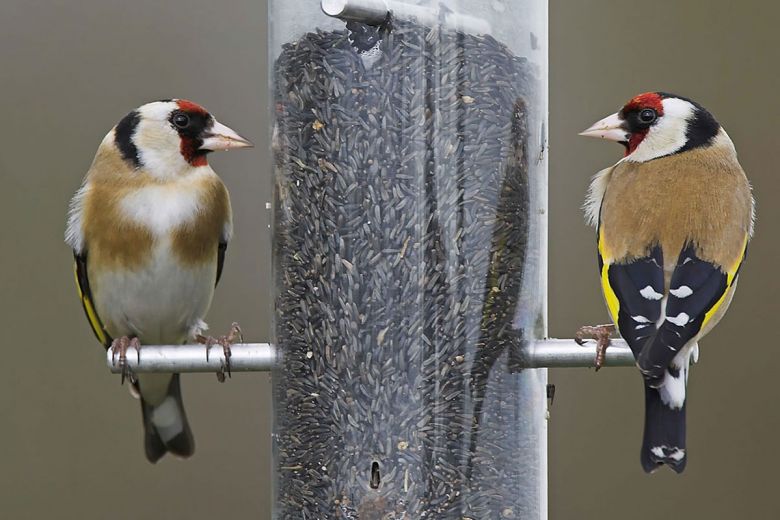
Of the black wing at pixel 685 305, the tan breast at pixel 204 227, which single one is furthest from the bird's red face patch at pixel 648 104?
the tan breast at pixel 204 227

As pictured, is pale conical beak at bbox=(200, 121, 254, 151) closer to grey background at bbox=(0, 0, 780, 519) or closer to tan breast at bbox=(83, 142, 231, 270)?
tan breast at bbox=(83, 142, 231, 270)

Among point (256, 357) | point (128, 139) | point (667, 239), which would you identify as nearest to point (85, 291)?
point (128, 139)

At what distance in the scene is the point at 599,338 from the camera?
3846 millimetres

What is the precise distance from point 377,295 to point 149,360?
25.2 inches

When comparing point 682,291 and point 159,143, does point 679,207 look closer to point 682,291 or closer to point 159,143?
point 682,291

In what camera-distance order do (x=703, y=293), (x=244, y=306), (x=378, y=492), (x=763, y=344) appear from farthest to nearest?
(x=763, y=344), (x=244, y=306), (x=703, y=293), (x=378, y=492)

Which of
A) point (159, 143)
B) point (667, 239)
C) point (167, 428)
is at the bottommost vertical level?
point (167, 428)

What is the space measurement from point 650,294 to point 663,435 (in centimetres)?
32

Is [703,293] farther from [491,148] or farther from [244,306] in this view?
[244,306]

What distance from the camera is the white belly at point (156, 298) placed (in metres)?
4.77

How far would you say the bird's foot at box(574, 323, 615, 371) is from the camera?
3736 millimetres

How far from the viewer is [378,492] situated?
3607mm

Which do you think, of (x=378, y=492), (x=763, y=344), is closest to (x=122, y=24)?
(x=763, y=344)

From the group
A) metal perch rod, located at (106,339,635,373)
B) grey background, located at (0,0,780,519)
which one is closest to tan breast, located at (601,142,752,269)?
metal perch rod, located at (106,339,635,373)
